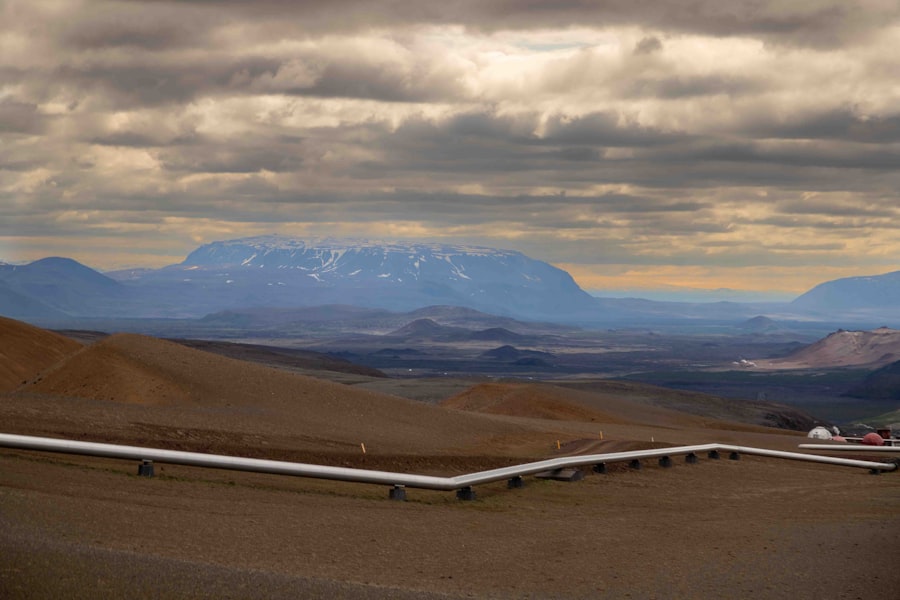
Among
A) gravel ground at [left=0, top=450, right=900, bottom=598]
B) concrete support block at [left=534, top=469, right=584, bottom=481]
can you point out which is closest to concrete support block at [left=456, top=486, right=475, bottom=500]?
gravel ground at [left=0, top=450, right=900, bottom=598]

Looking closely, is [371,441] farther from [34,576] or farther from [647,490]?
[34,576]

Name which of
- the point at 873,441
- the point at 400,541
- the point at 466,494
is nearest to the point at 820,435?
the point at 873,441

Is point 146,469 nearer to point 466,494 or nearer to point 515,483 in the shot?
point 466,494

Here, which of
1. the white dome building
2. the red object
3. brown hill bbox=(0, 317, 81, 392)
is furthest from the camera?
the white dome building

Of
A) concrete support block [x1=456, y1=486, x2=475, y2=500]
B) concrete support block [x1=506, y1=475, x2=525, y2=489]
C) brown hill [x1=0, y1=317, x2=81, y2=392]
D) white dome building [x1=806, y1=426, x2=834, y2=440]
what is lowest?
white dome building [x1=806, y1=426, x2=834, y2=440]

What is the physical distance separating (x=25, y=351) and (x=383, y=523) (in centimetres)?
3594

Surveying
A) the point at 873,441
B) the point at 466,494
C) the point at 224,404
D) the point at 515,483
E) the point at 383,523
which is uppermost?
the point at 224,404

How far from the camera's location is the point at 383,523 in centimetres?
1511

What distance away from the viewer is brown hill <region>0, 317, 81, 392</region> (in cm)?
4178

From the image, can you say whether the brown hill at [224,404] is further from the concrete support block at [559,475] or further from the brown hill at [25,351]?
the brown hill at [25,351]

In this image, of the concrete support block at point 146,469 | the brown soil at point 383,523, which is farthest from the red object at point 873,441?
the concrete support block at point 146,469

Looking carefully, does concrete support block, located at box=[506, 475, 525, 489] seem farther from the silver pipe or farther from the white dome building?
the white dome building

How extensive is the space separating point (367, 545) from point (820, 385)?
7687 inches

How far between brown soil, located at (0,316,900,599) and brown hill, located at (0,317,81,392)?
1262 centimetres
